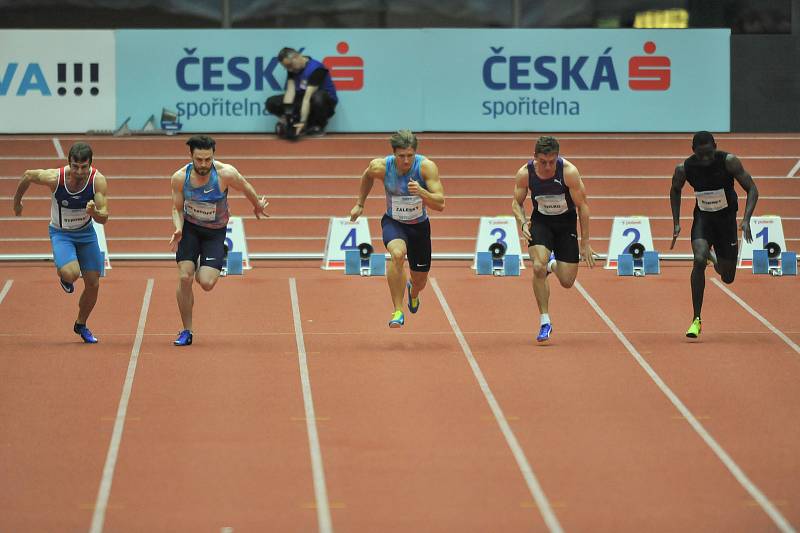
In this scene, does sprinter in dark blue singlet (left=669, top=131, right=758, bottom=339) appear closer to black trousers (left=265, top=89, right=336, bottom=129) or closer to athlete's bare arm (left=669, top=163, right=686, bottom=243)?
athlete's bare arm (left=669, top=163, right=686, bottom=243)

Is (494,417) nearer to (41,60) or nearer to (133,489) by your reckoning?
(133,489)

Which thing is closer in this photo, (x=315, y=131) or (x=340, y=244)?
(x=340, y=244)

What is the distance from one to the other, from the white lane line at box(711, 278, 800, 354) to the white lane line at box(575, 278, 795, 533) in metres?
1.40

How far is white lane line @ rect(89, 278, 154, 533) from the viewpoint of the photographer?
7684 millimetres

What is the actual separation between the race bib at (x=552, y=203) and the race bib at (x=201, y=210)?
272 cm

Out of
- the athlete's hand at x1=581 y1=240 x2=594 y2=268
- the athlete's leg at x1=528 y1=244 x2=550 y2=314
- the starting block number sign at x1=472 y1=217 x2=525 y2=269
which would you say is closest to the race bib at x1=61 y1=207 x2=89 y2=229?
the athlete's leg at x1=528 y1=244 x2=550 y2=314

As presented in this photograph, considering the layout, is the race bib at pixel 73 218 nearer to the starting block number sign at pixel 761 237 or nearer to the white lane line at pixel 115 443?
the white lane line at pixel 115 443

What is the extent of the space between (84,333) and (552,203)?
4.14m

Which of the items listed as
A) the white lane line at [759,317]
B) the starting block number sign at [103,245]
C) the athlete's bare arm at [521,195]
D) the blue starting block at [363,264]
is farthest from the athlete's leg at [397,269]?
the starting block number sign at [103,245]

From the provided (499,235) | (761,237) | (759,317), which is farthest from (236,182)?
(761,237)

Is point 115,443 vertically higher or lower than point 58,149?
lower

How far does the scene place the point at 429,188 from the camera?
1228 cm

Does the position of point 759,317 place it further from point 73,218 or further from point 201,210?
point 73,218

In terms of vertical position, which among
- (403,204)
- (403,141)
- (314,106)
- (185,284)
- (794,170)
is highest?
(314,106)
